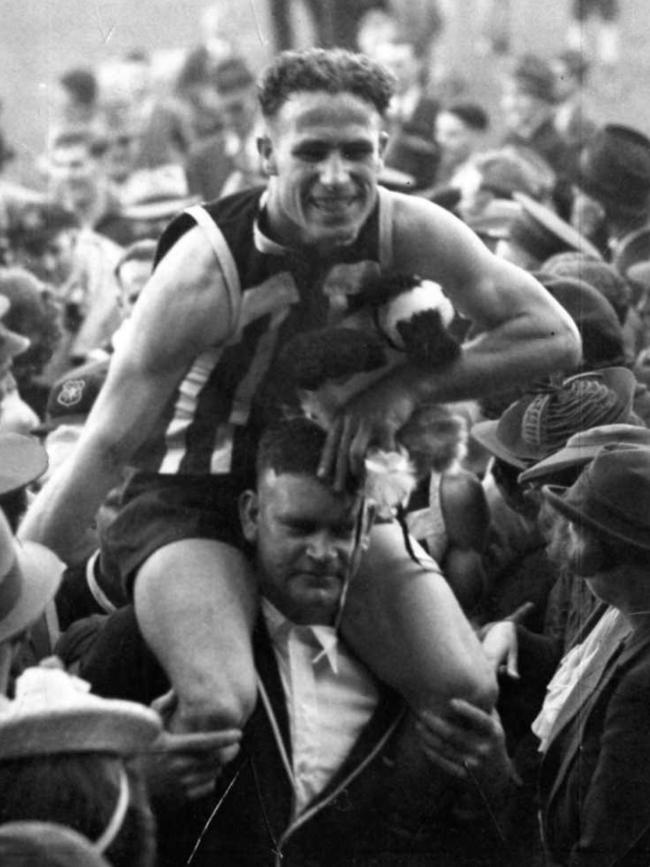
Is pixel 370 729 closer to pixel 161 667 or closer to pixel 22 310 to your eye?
pixel 161 667

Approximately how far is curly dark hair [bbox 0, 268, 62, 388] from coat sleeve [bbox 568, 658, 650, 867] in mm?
1823

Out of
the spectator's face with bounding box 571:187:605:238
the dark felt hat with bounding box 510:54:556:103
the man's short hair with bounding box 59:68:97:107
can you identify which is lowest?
the dark felt hat with bounding box 510:54:556:103

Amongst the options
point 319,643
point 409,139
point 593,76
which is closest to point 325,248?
point 319,643

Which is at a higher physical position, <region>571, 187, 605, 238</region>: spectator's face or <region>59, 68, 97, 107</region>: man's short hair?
<region>59, 68, 97, 107</region>: man's short hair

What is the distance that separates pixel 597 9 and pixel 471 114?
420 cm

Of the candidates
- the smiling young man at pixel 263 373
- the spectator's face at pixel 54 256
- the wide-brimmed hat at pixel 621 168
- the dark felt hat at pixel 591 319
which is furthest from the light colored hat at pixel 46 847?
the wide-brimmed hat at pixel 621 168

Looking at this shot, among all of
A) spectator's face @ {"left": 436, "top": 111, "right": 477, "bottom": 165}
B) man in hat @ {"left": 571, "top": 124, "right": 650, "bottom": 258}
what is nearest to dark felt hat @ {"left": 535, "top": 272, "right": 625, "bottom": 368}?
man in hat @ {"left": 571, "top": 124, "right": 650, "bottom": 258}

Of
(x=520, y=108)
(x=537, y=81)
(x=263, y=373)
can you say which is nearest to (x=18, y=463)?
(x=263, y=373)

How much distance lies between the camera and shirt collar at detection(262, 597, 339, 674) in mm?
4246

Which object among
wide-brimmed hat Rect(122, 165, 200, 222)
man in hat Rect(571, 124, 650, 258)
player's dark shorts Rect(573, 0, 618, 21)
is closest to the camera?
player's dark shorts Rect(573, 0, 618, 21)

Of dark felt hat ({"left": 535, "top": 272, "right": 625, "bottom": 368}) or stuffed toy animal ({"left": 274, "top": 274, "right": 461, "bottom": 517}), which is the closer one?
stuffed toy animal ({"left": 274, "top": 274, "right": 461, "bottom": 517})

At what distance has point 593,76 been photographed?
7.07m

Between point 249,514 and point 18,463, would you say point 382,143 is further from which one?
point 18,463

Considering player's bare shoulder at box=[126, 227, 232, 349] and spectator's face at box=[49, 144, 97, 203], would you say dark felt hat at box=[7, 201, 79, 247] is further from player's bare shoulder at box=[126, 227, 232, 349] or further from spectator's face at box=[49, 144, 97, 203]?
player's bare shoulder at box=[126, 227, 232, 349]
